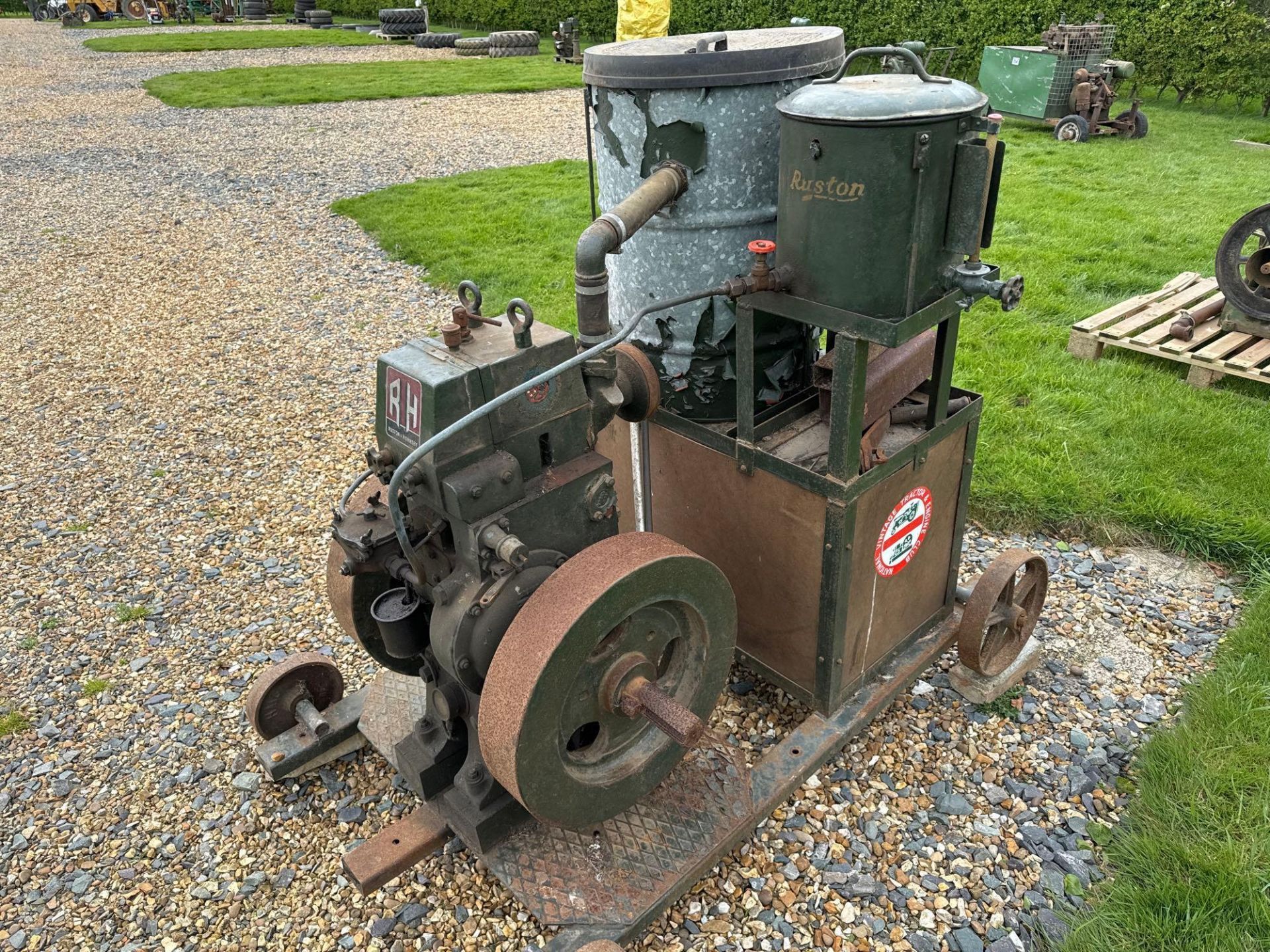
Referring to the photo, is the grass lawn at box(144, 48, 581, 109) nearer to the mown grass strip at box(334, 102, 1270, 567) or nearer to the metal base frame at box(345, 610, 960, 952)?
the mown grass strip at box(334, 102, 1270, 567)

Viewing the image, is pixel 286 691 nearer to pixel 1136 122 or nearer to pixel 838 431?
pixel 838 431

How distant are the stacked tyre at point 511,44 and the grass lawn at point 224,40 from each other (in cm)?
450

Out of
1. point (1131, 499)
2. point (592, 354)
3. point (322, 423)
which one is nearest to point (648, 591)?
point (592, 354)

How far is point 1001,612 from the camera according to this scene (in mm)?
2865

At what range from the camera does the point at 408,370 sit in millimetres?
1950

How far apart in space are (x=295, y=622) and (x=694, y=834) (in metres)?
1.92

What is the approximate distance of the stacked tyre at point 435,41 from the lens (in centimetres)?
2023

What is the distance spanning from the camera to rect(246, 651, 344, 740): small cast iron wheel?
2742mm

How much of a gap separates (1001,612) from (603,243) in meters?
1.82

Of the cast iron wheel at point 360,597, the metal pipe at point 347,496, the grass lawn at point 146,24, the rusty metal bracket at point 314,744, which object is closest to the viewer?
the metal pipe at point 347,496

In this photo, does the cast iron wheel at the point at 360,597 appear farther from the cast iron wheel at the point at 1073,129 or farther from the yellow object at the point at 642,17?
the cast iron wheel at the point at 1073,129

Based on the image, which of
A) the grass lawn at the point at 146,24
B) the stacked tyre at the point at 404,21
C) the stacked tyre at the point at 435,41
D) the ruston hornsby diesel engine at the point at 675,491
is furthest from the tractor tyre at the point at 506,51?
the ruston hornsby diesel engine at the point at 675,491

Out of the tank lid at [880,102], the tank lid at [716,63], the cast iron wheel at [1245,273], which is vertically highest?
the tank lid at [716,63]

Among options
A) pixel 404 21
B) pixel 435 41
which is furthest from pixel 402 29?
pixel 435 41
